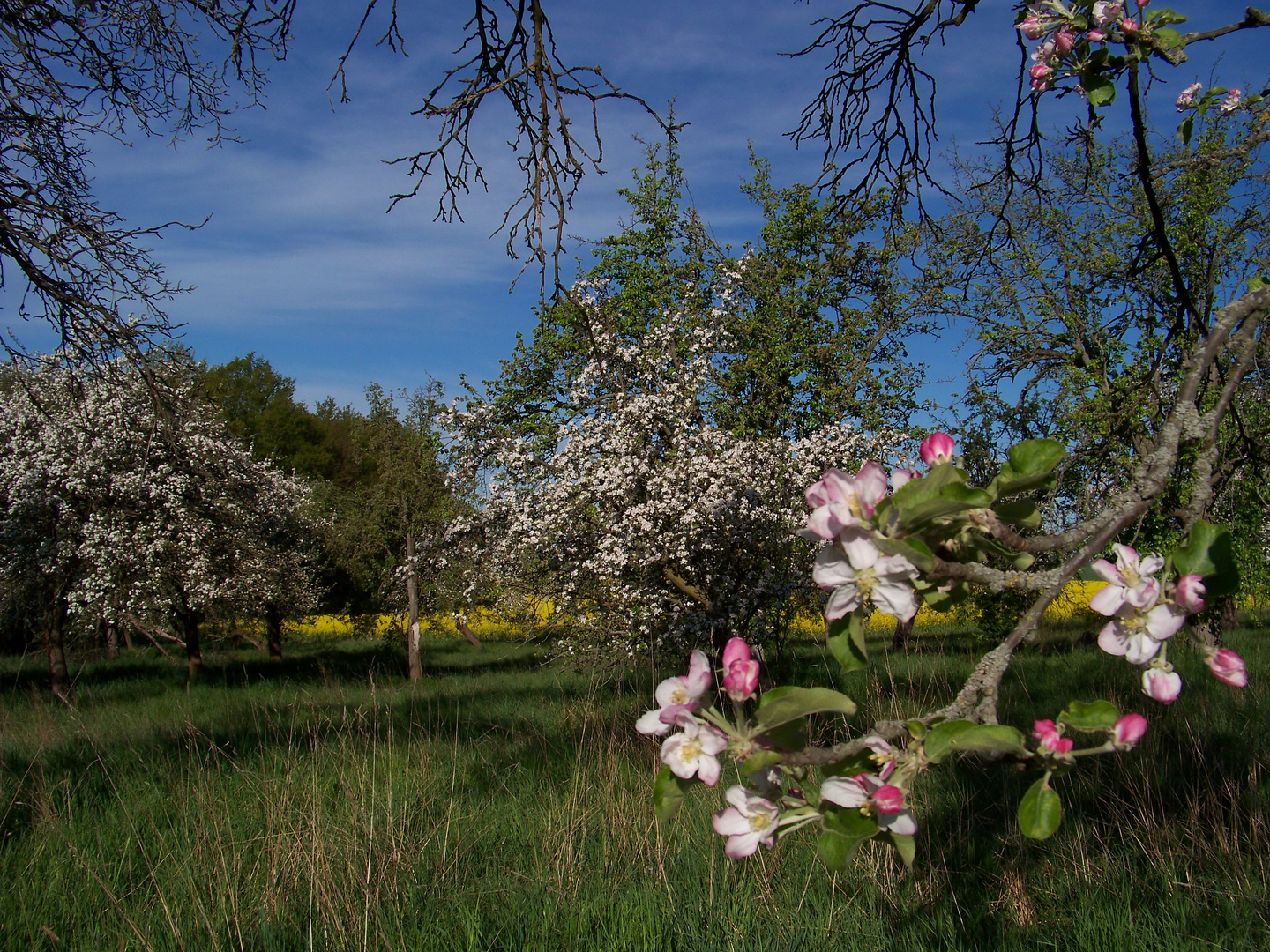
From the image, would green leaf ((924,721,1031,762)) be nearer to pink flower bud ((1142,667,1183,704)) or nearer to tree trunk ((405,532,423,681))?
pink flower bud ((1142,667,1183,704))

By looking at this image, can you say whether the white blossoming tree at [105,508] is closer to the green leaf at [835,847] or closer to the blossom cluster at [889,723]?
the blossom cluster at [889,723]

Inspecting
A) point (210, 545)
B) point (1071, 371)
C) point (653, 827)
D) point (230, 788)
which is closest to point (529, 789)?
point (653, 827)

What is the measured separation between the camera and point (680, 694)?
829mm

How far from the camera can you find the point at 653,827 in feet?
10.4

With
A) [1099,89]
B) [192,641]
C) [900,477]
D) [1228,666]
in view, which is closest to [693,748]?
[900,477]

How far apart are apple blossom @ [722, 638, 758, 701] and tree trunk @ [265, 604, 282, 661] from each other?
15.6m

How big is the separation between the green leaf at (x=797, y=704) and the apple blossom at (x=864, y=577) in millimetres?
78

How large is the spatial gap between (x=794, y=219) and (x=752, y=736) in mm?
9656

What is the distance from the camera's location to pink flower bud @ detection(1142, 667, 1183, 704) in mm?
788

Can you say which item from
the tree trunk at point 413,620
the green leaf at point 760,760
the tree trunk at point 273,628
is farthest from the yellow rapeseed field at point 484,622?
the green leaf at point 760,760

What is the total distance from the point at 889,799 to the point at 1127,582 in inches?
13.8

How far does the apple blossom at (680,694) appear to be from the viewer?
801 mm

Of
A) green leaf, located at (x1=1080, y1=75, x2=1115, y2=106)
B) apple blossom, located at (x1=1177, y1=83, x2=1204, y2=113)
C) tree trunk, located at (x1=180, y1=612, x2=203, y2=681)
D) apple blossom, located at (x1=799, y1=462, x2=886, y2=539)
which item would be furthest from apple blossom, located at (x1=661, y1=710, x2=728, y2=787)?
tree trunk, located at (x1=180, y1=612, x2=203, y2=681)

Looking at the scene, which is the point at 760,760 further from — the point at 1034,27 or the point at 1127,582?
the point at 1034,27
